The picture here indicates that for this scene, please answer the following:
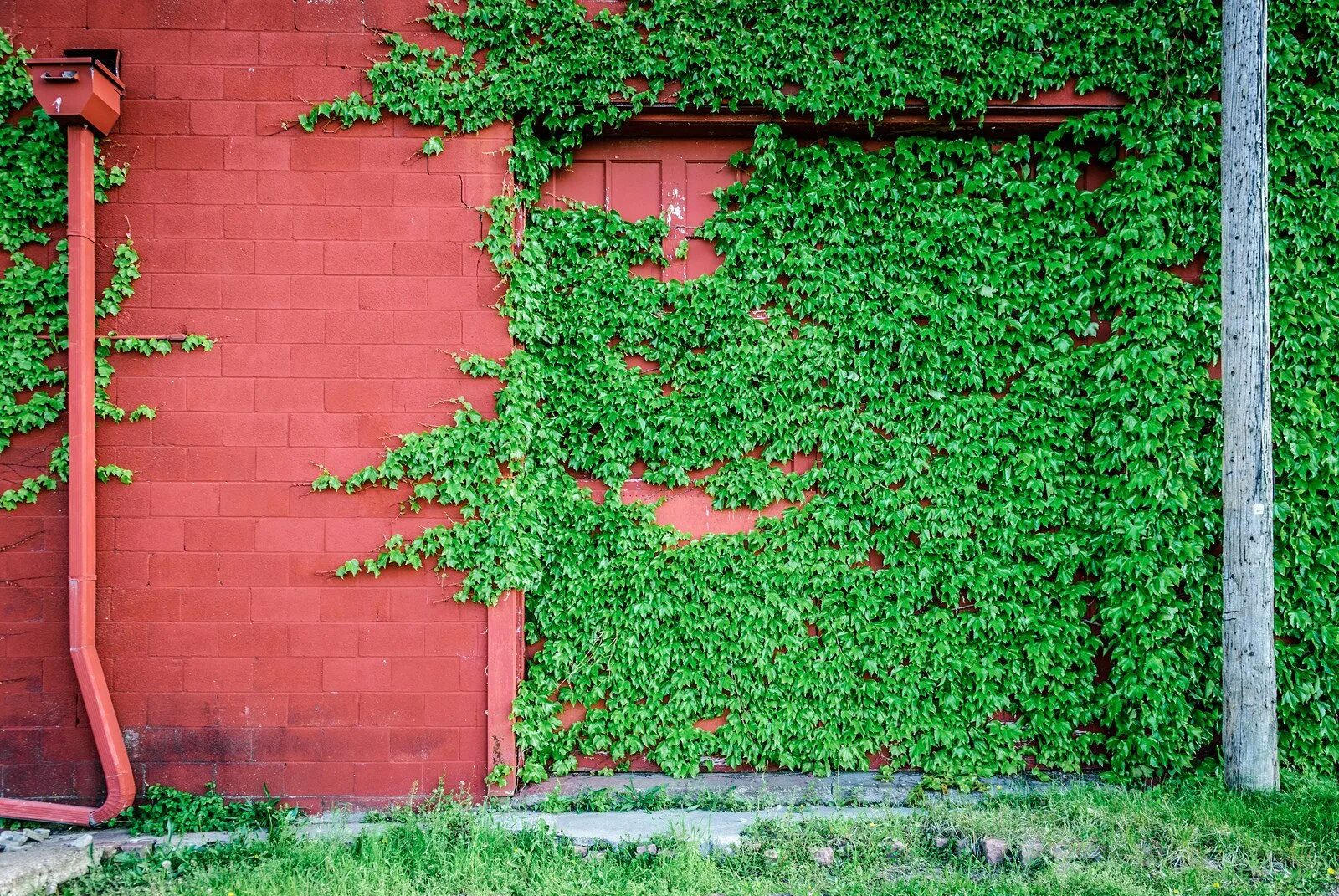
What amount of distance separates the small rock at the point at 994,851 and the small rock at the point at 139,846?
172 inches

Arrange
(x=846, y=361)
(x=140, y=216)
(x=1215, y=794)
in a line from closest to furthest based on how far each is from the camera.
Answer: (x=1215, y=794) < (x=140, y=216) < (x=846, y=361)

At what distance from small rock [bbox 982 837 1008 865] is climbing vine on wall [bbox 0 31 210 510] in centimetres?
518

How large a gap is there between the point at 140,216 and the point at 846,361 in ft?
14.4

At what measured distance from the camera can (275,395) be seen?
4535 mm

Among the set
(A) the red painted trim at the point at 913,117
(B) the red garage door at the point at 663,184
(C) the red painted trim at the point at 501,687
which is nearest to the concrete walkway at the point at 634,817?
(C) the red painted trim at the point at 501,687

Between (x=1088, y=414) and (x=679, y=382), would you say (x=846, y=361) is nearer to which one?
(x=679, y=382)

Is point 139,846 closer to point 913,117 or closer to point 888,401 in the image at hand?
point 888,401

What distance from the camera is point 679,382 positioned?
15.7 ft

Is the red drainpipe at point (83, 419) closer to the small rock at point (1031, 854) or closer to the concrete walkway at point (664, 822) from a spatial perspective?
the concrete walkway at point (664, 822)

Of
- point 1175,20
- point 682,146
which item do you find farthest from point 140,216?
point 1175,20

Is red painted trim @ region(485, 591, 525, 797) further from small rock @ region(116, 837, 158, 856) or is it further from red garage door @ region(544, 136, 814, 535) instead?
small rock @ region(116, 837, 158, 856)

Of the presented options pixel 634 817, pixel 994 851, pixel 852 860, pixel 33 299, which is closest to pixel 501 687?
pixel 634 817

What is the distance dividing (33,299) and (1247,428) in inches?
279

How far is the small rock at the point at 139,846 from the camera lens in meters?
3.99
